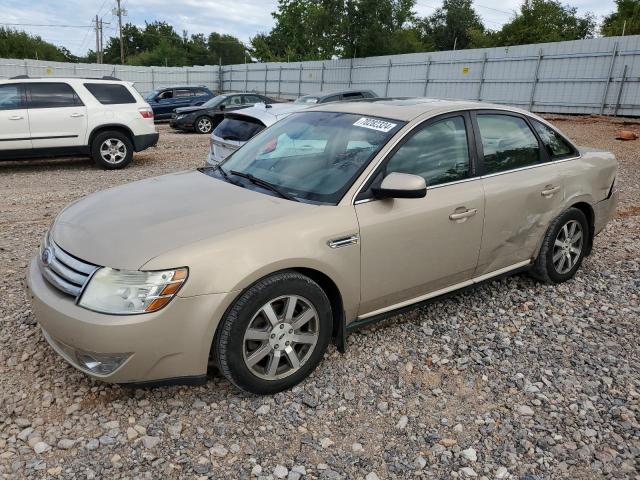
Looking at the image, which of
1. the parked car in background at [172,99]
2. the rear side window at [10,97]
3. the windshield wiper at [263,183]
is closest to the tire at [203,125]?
the parked car in background at [172,99]

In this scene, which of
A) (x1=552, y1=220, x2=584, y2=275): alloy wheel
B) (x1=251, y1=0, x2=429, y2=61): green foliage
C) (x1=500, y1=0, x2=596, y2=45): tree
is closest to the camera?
(x1=552, y1=220, x2=584, y2=275): alloy wheel

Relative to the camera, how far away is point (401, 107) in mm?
3688

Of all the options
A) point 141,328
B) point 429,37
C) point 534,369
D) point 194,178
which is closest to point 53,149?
point 194,178

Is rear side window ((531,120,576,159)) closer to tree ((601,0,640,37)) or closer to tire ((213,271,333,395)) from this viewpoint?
tire ((213,271,333,395))

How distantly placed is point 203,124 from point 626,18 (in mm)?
32246

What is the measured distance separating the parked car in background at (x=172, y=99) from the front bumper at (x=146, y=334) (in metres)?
19.6

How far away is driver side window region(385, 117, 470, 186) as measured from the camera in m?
3.31

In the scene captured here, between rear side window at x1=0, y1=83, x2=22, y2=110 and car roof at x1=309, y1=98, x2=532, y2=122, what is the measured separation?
25.1 feet

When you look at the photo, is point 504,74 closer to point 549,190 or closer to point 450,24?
point 549,190

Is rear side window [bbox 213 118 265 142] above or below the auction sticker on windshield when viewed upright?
below

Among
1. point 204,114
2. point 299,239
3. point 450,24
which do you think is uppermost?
point 450,24

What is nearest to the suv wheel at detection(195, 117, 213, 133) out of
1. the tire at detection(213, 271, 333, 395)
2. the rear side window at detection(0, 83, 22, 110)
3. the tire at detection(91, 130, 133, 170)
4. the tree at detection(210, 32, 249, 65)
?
the tire at detection(91, 130, 133, 170)

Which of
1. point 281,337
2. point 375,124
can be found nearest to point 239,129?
point 375,124

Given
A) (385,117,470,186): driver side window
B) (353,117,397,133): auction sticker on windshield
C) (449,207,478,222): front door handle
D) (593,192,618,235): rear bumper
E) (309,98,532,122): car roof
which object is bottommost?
(593,192,618,235): rear bumper
